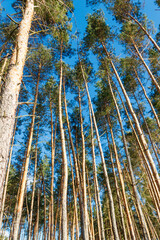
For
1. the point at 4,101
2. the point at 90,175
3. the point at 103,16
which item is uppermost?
the point at 103,16

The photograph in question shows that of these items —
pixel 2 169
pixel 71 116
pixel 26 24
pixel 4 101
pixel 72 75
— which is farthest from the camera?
pixel 71 116

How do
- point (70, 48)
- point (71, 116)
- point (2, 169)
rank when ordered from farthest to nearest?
point (71, 116), point (70, 48), point (2, 169)

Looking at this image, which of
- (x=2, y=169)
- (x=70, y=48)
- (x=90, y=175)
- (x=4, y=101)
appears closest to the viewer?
(x=2, y=169)

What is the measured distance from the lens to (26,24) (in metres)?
2.95

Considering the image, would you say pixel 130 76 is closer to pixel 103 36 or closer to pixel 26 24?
pixel 103 36

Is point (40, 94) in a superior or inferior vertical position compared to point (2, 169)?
superior

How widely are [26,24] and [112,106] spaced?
7.57 m

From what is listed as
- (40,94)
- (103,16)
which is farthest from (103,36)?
(40,94)

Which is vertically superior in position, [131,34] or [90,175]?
[131,34]

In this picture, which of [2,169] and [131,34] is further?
[131,34]

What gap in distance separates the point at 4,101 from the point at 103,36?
775cm

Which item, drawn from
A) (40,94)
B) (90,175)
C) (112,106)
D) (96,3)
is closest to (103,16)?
(96,3)

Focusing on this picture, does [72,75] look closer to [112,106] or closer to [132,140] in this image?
[112,106]

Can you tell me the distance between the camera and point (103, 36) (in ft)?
26.0
